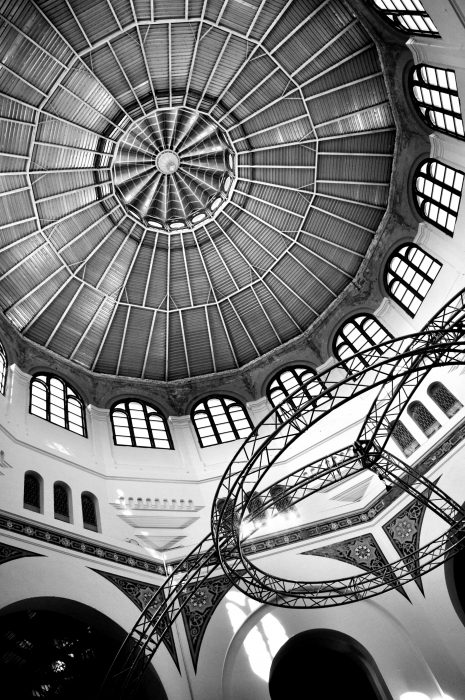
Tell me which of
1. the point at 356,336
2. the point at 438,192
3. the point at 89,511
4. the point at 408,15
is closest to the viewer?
the point at 408,15

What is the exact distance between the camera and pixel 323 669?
63.0 ft

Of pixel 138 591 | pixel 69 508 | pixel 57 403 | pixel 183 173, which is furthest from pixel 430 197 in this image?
pixel 138 591

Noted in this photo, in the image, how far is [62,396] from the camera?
24641 millimetres

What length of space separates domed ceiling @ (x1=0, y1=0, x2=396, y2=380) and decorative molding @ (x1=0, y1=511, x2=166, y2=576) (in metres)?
10.6

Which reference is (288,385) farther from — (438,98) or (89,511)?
(438,98)

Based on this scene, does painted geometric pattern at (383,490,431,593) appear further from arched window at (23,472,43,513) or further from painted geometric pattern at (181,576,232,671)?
arched window at (23,472,43,513)

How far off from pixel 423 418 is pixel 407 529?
4.10m

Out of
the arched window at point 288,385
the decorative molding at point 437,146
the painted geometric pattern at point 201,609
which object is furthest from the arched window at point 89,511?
the decorative molding at point 437,146

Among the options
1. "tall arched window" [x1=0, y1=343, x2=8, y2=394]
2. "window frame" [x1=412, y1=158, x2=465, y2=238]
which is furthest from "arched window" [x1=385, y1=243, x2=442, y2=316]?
"tall arched window" [x1=0, y1=343, x2=8, y2=394]

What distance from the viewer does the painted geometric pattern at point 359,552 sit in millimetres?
19031

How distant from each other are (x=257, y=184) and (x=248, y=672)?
2056 cm

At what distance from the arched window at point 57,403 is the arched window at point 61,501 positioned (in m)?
3.25

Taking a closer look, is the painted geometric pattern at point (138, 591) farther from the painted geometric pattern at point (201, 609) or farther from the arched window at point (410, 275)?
the arched window at point (410, 275)

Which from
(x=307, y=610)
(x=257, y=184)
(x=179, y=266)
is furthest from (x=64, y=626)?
(x=257, y=184)
